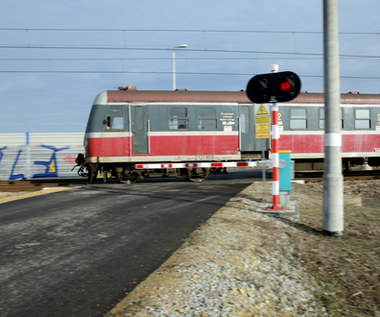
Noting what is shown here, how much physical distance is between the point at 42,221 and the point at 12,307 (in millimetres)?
3783

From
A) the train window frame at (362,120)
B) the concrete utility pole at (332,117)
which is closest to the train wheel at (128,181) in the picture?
the concrete utility pole at (332,117)

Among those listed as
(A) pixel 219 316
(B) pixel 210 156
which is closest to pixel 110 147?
(B) pixel 210 156

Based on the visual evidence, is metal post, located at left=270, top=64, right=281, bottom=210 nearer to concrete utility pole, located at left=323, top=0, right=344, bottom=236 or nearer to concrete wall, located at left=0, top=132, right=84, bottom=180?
concrete utility pole, located at left=323, top=0, right=344, bottom=236

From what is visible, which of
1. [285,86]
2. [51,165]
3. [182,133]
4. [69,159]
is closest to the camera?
[285,86]

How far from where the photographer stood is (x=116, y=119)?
48.5 feet

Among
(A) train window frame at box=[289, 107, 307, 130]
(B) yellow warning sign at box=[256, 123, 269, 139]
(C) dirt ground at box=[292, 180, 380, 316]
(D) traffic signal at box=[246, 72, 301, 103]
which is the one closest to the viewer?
(C) dirt ground at box=[292, 180, 380, 316]

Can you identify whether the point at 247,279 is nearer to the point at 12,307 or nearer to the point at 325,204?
the point at 12,307

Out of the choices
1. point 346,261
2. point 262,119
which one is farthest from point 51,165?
point 346,261

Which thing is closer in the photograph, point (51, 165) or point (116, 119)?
point (116, 119)

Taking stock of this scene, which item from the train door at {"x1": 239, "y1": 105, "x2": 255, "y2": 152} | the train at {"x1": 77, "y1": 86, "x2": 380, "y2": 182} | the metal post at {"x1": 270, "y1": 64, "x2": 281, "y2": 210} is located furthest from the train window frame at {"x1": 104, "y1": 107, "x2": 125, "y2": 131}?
the metal post at {"x1": 270, "y1": 64, "x2": 281, "y2": 210}

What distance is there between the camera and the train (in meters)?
14.8

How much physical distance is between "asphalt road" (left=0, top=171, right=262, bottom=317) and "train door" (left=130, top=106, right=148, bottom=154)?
17.3ft

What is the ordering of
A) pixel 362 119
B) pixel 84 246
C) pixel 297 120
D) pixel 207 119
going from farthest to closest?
1. pixel 362 119
2. pixel 297 120
3. pixel 207 119
4. pixel 84 246

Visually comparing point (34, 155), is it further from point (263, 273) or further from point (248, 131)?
point (263, 273)
